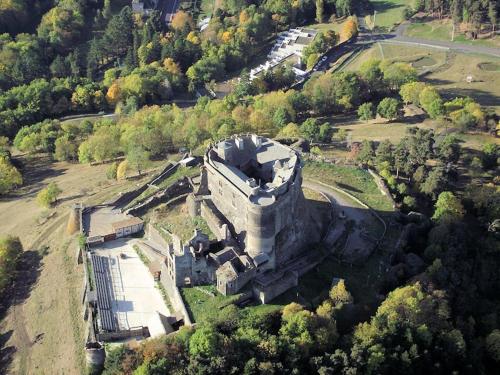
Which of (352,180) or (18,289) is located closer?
(18,289)

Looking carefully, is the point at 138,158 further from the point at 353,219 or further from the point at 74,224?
the point at 353,219

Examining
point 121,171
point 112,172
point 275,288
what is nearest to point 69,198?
point 112,172

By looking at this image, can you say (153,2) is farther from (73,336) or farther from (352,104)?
(73,336)

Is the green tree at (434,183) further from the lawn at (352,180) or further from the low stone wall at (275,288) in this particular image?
the low stone wall at (275,288)

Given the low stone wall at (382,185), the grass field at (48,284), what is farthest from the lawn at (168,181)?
the low stone wall at (382,185)

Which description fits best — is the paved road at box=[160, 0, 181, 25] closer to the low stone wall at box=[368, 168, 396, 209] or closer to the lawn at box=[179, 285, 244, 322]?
the low stone wall at box=[368, 168, 396, 209]
